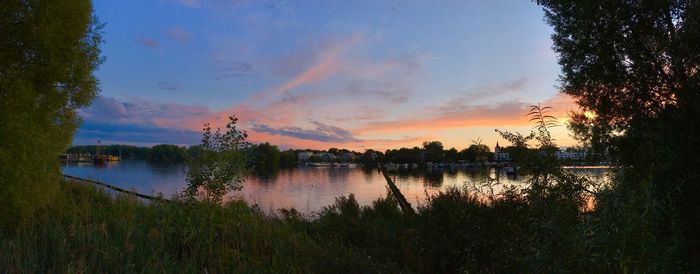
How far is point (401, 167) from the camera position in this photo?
297 ft

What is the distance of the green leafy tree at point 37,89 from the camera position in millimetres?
7695

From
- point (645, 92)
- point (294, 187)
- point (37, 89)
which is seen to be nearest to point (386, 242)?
point (645, 92)

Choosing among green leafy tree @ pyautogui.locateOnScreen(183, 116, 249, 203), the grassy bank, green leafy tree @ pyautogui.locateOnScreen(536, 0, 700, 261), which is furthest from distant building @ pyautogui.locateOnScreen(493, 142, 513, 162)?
green leafy tree @ pyautogui.locateOnScreen(183, 116, 249, 203)

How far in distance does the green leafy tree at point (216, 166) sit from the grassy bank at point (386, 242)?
1.13ft

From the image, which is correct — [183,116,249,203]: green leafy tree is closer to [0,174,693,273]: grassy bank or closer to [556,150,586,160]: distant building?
[0,174,693,273]: grassy bank

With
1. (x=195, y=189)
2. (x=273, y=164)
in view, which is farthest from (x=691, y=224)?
(x=273, y=164)

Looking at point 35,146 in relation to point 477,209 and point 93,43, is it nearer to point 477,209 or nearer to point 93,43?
point 93,43

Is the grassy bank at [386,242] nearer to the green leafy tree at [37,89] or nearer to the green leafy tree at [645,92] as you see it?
the green leafy tree at [645,92]

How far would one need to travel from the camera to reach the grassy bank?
10.3ft

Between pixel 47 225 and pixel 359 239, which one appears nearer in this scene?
pixel 47 225

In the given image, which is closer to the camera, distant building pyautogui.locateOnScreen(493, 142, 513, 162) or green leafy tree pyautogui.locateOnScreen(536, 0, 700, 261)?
green leafy tree pyautogui.locateOnScreen(536, 0, 700, 261)

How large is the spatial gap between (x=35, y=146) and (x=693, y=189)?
934 cm

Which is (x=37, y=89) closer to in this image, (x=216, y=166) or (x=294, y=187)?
(x=216, y=166)

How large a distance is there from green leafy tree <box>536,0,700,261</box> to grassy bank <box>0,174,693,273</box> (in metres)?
0.25
